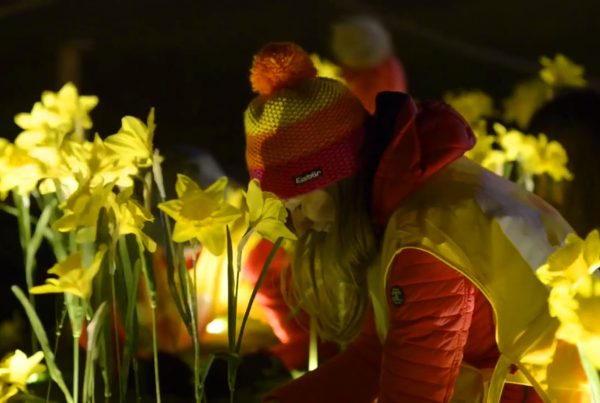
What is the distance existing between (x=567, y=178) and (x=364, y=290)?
58 cm

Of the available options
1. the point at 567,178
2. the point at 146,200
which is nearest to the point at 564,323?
the point at 146,200

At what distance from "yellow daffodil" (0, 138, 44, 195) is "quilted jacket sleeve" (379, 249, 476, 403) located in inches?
20.1

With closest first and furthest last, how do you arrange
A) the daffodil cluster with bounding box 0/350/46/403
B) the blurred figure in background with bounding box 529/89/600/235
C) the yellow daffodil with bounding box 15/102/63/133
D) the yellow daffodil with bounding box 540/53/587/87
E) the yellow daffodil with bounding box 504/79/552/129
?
1. the daffodil cluster with bounding box 0/350/46/403
2. the yellow daffodil with bounding box 15/102/63/133
3. the blurred figure in background with bounding box 529/89/600/235
4. the yellow daffodil with bounding box 540/53/587/87
5. the yellow daffodil with bounding box 504/79/552/129

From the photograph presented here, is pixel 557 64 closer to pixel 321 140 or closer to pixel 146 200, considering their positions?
pixel 321 140

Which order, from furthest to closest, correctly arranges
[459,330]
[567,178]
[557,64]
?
[557,64]
[567,178]
[459,330]

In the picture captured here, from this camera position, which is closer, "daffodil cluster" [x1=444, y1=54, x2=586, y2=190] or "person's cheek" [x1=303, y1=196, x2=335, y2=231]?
"person's cheek" [x1=303, y1=196, x2=335, y2=231]

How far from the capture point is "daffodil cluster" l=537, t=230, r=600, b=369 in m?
0.98

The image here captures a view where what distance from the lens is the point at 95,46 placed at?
5.81 metres

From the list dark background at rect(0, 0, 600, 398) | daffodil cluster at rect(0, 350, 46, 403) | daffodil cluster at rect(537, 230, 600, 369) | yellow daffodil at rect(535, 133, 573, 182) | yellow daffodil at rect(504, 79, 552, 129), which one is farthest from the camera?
dark background at rect(0, 0, 600, 398)

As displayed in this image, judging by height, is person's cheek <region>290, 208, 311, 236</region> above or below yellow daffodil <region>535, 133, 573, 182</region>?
above

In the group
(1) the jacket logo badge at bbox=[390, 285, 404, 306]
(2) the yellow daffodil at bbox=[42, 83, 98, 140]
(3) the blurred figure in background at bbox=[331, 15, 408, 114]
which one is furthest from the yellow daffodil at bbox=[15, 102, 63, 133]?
(3) the blurred figure in background at bbox=[331, 15, 408, 114]

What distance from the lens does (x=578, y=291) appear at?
0.99m

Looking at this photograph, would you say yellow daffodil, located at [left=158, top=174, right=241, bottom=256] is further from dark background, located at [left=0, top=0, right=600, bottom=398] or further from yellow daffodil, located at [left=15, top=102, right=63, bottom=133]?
dark background, located at [left=0, top=0, right=600, bottom=398]

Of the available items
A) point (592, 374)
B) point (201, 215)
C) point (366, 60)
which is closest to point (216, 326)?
point (366, 60)
